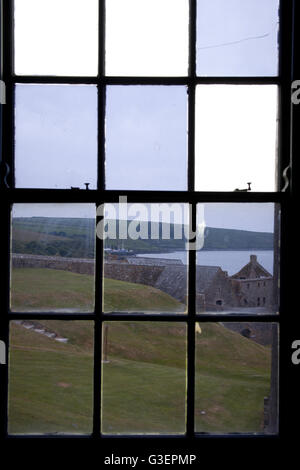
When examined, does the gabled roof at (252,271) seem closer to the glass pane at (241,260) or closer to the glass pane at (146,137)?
the glass pane at (241,260)

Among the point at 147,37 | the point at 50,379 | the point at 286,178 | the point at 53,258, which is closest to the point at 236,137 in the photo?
the point at 286,178

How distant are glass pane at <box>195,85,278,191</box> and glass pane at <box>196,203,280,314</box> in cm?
9

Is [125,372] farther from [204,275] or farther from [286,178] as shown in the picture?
[286,178]

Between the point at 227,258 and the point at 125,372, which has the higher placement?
the point at 227,258

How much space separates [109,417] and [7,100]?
1118 mm

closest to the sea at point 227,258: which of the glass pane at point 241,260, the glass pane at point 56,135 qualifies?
the glass pane at point 241,260

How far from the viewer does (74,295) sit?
1356 mm

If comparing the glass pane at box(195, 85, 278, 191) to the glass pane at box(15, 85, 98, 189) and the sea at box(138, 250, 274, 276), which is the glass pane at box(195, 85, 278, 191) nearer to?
the sea at box(138, 250, 274, 276)

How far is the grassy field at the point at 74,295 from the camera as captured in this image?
1.35 m

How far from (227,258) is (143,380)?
51 cm

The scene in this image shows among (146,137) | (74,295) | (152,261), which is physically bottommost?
(74,295)

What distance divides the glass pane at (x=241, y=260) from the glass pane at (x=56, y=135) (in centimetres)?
44

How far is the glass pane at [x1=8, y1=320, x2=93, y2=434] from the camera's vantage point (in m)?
1.33

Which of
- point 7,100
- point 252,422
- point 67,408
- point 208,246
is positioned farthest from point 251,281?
point 7,100
